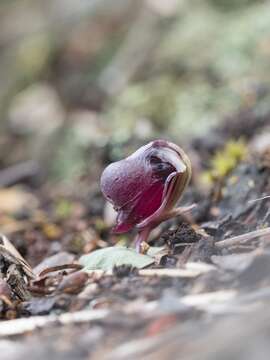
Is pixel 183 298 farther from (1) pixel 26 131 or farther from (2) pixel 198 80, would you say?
(1) pixel 26 131

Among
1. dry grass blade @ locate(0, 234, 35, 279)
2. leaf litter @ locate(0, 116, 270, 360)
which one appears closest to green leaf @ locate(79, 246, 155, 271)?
leaf litter @ locate(0, 116, 270, 360)

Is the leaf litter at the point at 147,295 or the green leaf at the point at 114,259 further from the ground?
the green leaf at the point at 114,259

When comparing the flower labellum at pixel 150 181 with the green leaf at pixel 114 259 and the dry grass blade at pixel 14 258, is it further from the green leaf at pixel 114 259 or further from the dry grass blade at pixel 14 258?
the dry grass blade at pixel 14 258

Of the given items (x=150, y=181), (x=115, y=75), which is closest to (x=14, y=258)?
(x=150, y=181)

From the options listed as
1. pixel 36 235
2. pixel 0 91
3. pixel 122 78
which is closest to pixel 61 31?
pixel 0 91

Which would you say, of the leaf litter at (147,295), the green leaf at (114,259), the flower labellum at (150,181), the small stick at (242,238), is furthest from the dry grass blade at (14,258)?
the small stick at (242,238)

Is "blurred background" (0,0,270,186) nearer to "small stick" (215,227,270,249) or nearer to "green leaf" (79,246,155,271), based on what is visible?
"green leaf" (79,246,155,271)
